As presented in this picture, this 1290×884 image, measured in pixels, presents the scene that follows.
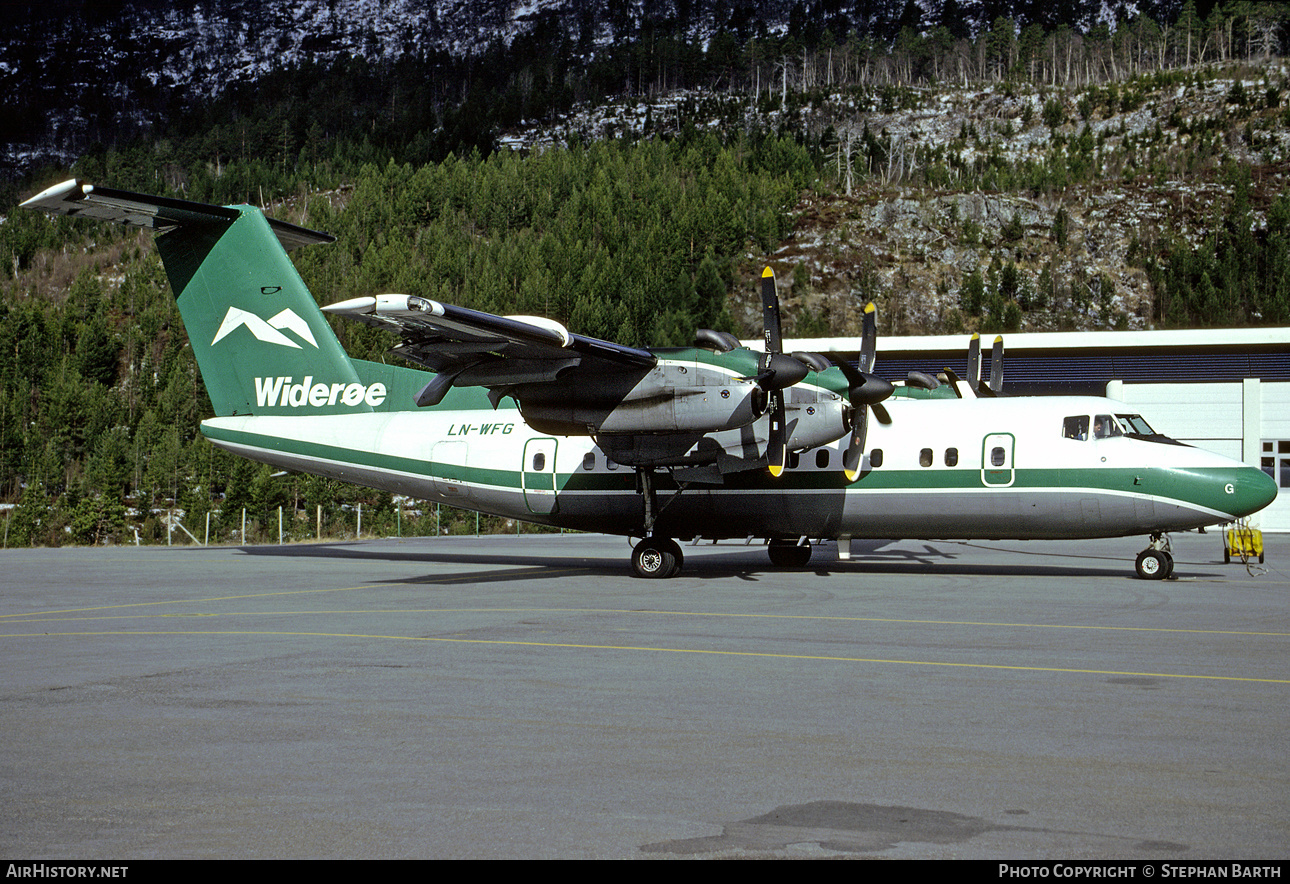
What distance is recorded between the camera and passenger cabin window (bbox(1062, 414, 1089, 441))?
19766 millimetres

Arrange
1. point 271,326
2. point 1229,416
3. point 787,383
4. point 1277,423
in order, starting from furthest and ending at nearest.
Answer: point 1229,416, point 1277,423, point 271,326, point 787,383

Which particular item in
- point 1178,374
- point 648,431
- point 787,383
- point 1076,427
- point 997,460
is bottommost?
point 997,460

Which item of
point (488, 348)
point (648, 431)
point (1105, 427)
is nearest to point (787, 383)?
point (648, 431)

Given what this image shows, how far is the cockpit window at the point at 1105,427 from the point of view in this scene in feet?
64.5

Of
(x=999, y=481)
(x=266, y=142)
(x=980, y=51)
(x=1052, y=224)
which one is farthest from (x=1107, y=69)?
(x=999, y=481)

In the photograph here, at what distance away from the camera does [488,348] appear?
17750 mm

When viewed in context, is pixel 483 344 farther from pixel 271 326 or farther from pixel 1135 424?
pixel 1135 424

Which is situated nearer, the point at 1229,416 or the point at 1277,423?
the point at 1277,423

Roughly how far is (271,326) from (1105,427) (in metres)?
17.5

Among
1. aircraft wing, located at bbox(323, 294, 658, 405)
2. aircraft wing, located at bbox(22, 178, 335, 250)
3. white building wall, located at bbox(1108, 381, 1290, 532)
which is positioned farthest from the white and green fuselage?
white building wall, located at bbox(1108, 381, 1290, 532)

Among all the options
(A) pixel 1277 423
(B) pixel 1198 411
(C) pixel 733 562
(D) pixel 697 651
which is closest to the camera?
(D) pixel 697 651

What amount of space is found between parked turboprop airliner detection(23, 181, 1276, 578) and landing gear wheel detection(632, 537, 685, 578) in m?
0.05

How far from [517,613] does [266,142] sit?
182 m

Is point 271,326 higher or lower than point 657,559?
higher
